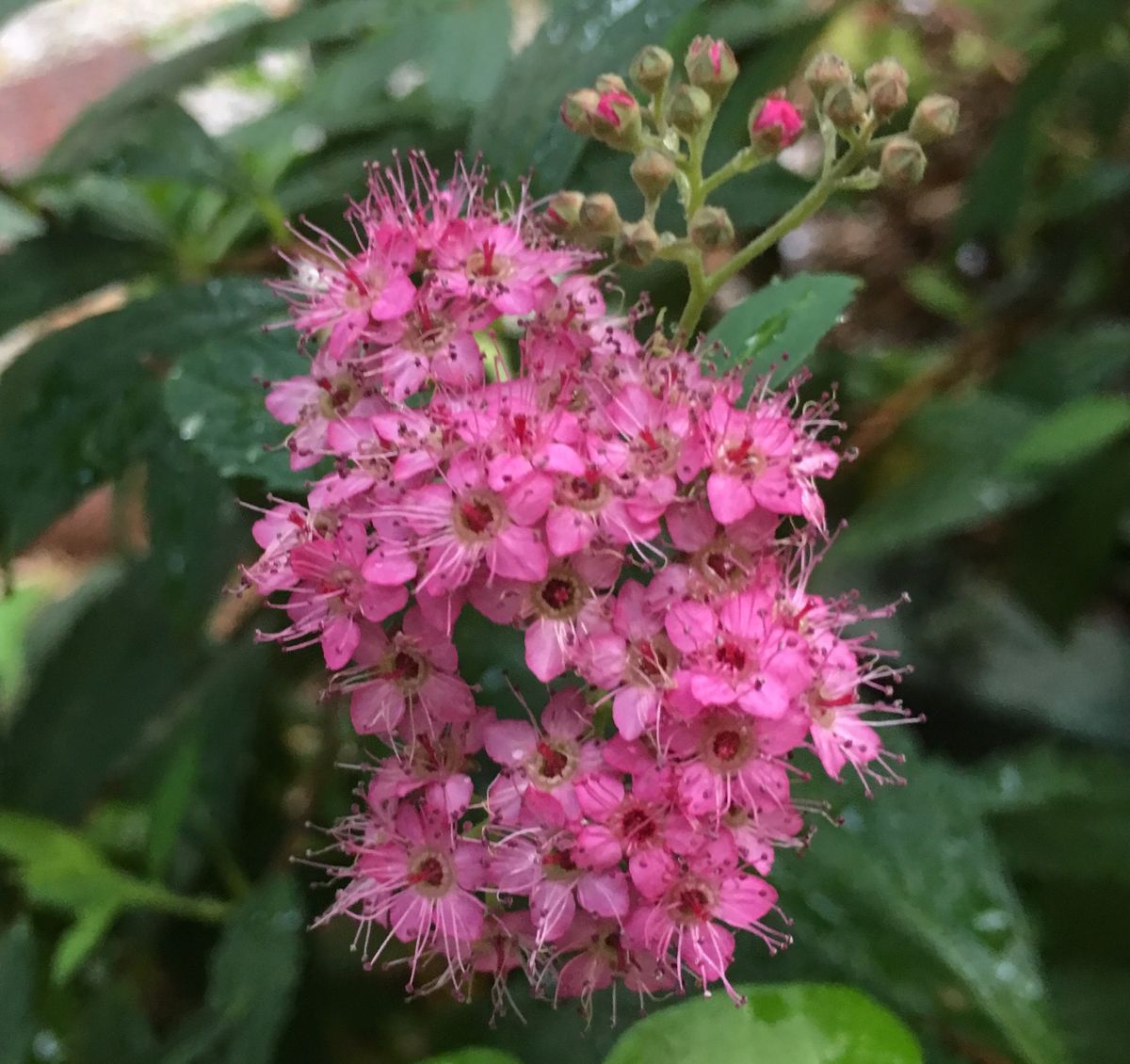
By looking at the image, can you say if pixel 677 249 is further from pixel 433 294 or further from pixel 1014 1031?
pixel 1014 1031

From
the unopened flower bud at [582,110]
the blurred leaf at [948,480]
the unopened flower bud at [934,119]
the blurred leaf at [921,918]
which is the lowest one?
the blurred leaf at [921,918]

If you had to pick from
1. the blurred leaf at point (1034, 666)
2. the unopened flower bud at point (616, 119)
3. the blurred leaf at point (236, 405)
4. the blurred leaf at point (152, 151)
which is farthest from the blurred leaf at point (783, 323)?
the blurred leaf at point (1034, 666)

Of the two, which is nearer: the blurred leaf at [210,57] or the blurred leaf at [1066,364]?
the blurred leaf at [210,57]

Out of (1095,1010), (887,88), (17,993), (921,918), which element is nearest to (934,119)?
(887,88)

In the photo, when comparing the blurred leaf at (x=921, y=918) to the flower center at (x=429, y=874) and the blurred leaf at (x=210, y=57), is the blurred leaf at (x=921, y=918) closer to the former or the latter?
the flower center at (x=429, y=874)

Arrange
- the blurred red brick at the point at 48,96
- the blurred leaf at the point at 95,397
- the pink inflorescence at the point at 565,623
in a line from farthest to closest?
the blurred red brick at the point at 48,96 < the blurred leaf at the point at 95,397 < the pink inflorescence at the point at 565,623

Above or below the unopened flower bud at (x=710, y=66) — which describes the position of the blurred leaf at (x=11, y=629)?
below

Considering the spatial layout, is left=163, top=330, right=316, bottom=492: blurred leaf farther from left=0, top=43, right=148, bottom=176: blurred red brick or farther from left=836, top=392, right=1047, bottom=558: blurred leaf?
left=0, top=43, right=148, bottom=176: blurred red brick

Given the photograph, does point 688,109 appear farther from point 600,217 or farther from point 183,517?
point 183,517
